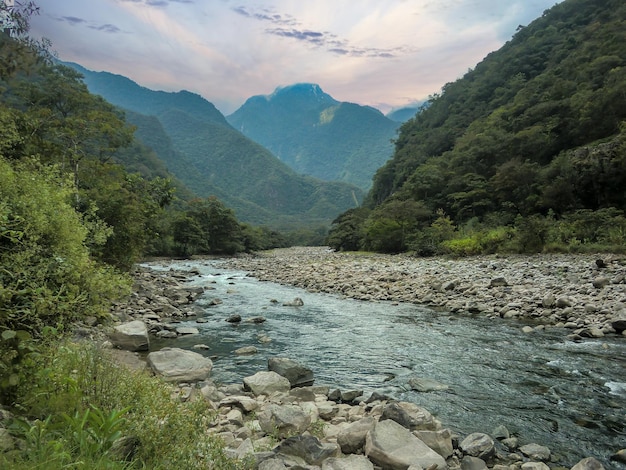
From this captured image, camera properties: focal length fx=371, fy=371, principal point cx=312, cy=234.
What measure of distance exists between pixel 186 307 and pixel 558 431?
12.8 meters

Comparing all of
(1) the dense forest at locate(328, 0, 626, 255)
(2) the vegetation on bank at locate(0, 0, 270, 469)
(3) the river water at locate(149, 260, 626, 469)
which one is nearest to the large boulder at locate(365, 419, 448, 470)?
(3) the river water at locate(149, 260, 626, 469)

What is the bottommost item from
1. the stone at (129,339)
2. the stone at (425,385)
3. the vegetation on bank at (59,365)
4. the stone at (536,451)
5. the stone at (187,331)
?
the stone at (187,331)

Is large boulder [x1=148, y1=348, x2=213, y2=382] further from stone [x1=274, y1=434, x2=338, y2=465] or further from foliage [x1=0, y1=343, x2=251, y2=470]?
stone [x1=274, y1=434, x2=338, y2=465]

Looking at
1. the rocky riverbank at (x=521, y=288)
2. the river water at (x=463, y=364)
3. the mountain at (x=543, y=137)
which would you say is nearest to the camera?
the river water at (x=463, y=364)

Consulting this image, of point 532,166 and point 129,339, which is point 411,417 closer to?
point 129,339

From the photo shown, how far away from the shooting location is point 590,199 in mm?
27406

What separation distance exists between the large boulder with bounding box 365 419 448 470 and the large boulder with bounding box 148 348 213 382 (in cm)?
394

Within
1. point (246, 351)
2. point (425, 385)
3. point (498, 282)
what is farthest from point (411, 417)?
point (498, 282)

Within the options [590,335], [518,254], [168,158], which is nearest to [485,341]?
[590,335]

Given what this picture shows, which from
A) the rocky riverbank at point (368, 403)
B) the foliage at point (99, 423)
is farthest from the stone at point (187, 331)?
the foliage at point (99, 423)

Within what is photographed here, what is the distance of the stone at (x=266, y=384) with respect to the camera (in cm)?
630

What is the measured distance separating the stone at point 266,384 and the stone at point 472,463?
122 inches

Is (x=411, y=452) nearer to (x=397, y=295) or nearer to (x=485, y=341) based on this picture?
(x=485, y=341)

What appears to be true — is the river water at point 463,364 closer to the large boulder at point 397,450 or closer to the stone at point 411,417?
the stone at point 411,417
